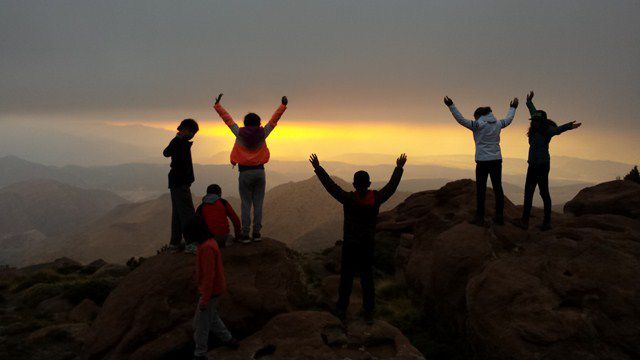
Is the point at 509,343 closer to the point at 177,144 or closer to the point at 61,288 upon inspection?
the point at 177,144

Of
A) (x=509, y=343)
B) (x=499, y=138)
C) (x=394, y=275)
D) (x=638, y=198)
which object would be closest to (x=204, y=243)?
(x=509, y=343)

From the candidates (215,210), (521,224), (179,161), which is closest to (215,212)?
(215,210)

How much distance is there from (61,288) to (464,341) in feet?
60.5

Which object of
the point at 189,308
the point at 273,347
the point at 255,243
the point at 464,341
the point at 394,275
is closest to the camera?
the point at 273,347

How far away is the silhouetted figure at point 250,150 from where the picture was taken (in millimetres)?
8969

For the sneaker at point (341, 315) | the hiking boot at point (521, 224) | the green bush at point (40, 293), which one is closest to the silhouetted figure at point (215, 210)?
the sneaker at point (341, 315)

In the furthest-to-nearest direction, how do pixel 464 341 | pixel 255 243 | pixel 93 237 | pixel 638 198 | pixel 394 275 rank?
pixel 93 237 < pixel 394 275 < pixel 638 198 < pixel 255 243 < pixel 464 341

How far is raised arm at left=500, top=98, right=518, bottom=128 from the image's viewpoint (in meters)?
10.1

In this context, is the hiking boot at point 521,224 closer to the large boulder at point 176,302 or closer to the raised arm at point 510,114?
the raised arm at point 510,114

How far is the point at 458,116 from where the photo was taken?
9.81m

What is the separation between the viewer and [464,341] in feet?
31.5

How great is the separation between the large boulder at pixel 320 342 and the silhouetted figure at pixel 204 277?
1.81 feet

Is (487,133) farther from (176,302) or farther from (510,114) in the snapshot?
(176,302)

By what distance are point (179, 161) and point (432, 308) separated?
8.37m
